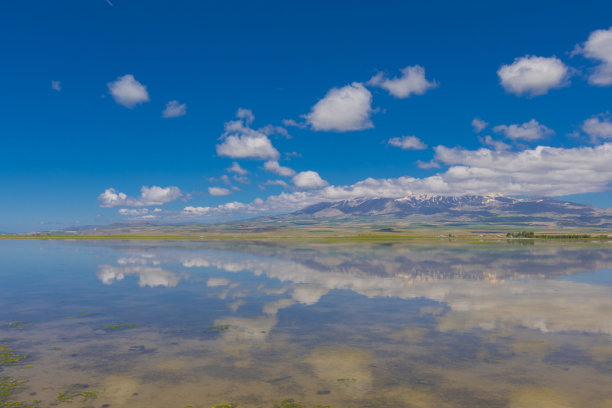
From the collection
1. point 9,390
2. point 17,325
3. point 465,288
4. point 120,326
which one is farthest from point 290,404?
point 465,288

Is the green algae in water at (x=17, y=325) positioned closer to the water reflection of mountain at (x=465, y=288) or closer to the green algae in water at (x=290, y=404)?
the water reflection of mountain at (x=465, y=288)

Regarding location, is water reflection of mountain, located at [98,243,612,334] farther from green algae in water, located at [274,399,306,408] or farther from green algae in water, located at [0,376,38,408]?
green algae in water, located at [0,376,38,408]

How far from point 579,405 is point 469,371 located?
3.76 m

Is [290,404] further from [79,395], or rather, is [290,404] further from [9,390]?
[9,390]

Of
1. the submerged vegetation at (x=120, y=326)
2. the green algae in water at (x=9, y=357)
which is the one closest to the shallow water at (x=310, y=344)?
the green algae in water at (x=9, y=357)

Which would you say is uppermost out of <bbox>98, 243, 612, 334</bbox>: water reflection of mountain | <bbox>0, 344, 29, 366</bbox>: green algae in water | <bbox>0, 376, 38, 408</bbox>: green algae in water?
<bbox>0, 344, 29, 366</bbox>: green algae in water

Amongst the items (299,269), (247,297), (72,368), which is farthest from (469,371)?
(299,269)

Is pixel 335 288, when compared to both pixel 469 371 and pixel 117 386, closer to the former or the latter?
pixel 469 371

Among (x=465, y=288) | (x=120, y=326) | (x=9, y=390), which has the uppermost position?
(x=9, y=390)

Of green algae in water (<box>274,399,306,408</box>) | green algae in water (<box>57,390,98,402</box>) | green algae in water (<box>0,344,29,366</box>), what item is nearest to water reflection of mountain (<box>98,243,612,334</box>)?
green algae in water (<box>274,399,306,408</box>)

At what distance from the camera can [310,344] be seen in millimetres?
19922

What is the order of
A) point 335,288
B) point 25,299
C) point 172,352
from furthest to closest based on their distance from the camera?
point 335,288
point 25,299
point 172,352

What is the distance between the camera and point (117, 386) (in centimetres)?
1478

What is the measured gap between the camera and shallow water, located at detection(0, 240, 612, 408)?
14.1 m
